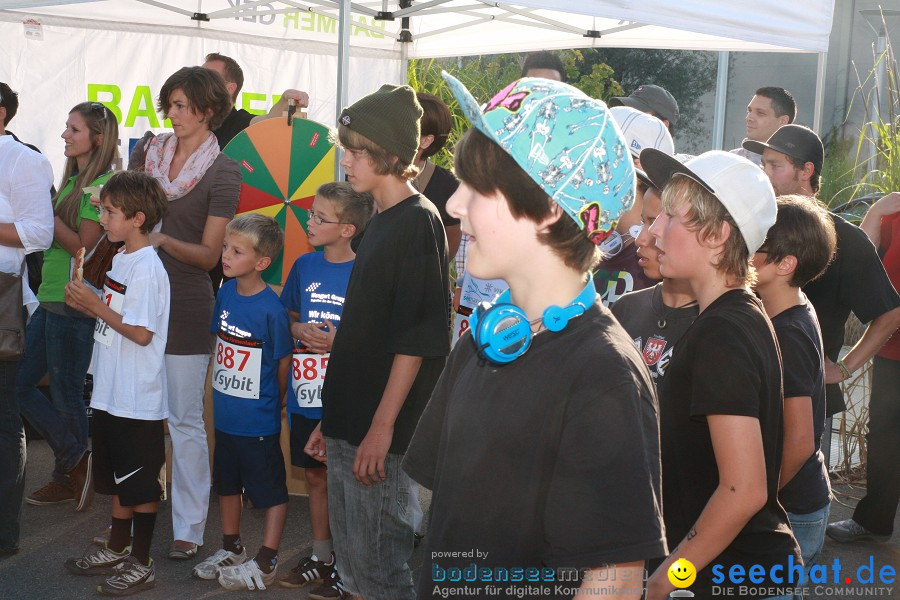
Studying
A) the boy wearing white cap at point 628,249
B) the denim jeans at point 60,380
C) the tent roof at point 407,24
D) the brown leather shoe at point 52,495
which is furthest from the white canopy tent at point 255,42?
the brown leather shoe at point 52,495

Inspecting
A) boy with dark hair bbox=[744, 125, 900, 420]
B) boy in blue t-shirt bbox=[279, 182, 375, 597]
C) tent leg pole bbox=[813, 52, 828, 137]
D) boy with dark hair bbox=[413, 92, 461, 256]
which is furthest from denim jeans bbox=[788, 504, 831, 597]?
tent leg pole bbox=[813, 52, 828, 137]

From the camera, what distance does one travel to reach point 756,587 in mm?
1982

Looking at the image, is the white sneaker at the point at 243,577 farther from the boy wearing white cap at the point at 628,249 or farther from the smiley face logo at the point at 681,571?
the smiley face logo at the point at 681,571

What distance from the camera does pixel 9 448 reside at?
4082 millimetres

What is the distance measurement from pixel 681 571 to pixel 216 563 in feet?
8.98

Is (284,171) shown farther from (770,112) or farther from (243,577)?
(770,112)

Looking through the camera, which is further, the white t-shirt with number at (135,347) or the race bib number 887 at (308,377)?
the race bib number 887 at (308,377)

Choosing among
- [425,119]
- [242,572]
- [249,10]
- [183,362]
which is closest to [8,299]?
[183,362]

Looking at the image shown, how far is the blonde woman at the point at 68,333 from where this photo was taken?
4.70 meters

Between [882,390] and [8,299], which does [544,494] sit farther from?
[882,390]

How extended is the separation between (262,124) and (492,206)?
348 cm

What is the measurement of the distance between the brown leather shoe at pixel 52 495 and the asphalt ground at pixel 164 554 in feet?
0.12

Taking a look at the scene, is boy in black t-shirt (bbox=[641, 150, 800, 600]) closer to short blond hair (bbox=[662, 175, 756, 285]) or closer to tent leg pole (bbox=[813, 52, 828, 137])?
short blond hair (bbox=[662, 175, 756, 285])

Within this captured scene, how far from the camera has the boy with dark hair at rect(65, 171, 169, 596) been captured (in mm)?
3793
